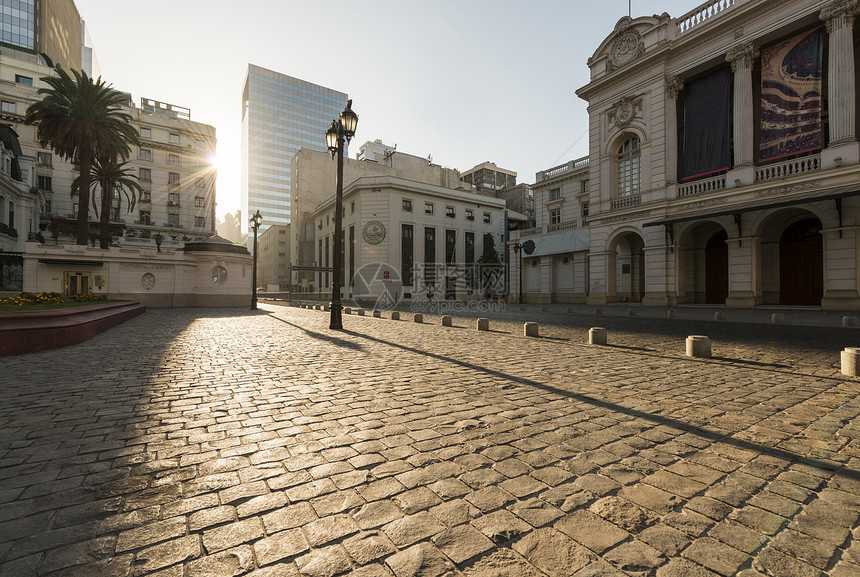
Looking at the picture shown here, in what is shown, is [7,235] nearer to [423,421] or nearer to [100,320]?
[100,320]

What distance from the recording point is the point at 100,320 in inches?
424

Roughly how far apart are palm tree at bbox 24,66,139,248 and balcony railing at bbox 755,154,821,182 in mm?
40269

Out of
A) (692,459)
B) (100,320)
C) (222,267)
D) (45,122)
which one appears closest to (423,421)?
(692,459)

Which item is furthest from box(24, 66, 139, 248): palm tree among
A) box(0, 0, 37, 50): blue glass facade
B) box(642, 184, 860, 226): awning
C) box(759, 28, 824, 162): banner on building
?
box(0, 0, 37, 50): blue glass facade

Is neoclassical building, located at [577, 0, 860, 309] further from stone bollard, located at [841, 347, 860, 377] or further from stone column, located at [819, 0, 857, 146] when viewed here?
stone bollard, located at [841, 347, 860, 377]

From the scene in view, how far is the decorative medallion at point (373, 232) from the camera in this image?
41.5 meters

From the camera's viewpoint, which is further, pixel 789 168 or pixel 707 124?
pixel 707 124

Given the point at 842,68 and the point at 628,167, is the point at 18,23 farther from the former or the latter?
the point at 842,68

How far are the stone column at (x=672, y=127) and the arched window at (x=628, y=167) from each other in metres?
2.10

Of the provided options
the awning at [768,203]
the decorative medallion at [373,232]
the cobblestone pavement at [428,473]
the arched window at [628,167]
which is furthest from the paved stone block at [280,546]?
the decorative medallion at [373,232]

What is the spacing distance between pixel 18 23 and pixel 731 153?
89.5 metres

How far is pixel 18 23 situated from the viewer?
176 ft

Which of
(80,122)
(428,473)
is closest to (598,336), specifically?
(428,473)

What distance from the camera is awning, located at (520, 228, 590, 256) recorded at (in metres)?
28.2
